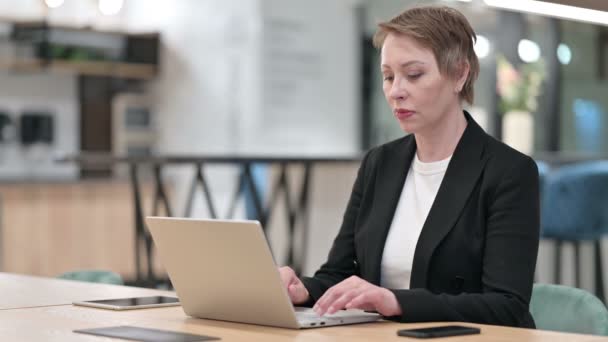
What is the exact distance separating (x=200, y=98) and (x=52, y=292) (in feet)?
21.4

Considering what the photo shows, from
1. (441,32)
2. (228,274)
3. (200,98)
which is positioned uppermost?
(441,32)

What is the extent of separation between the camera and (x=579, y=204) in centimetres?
516

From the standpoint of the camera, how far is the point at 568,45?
7051 mm

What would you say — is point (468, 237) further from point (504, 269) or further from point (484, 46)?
point (484, 46)

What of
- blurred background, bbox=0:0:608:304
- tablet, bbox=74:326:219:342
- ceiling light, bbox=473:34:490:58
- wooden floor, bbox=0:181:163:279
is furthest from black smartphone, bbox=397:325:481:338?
wooden floor, bbox=0:181:163:279

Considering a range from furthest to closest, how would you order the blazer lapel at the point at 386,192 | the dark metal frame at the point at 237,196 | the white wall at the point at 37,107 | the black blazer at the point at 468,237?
the white wall at the point at 37,107 < the dark metal frame at the point at 237,196 < the blazer lapel at the point at 386,192 < the black blazer at the point at 468,237

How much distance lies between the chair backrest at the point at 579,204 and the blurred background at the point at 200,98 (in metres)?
1.28

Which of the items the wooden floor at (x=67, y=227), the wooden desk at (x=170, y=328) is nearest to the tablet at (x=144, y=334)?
the wooden desk at (x=170, y=328)

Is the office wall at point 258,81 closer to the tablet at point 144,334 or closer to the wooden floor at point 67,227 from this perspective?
the wooden floor at point 67,227

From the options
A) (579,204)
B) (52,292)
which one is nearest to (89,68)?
(579,204)

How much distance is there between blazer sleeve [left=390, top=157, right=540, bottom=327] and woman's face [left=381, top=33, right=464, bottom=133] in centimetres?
20

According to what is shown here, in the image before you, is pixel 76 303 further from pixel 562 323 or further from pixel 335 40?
pixel 335 40

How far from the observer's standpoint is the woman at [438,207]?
182cm

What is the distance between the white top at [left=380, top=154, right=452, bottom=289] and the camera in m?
2.03
